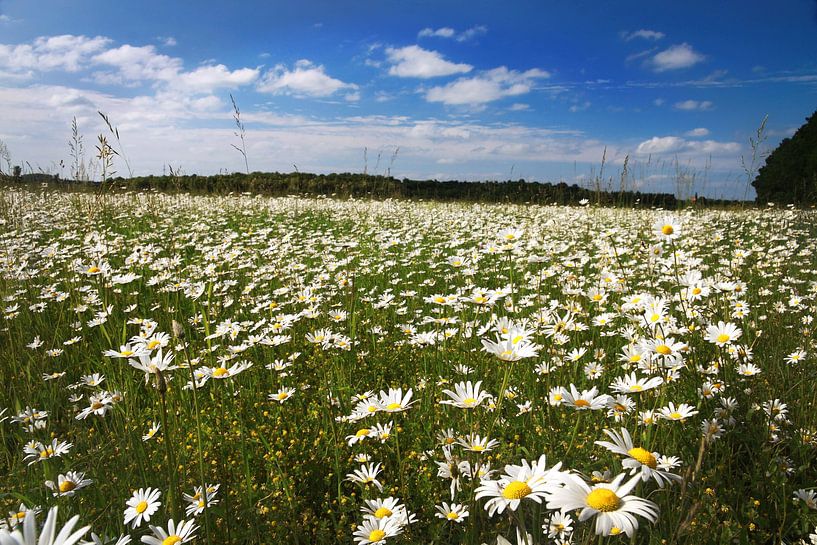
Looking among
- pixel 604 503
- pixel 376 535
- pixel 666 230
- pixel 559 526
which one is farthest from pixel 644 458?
pixel 666 230

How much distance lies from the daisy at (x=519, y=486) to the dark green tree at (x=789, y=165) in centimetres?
2274

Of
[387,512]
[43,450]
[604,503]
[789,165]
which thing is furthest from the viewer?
[789,165]

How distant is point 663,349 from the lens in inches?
76.2

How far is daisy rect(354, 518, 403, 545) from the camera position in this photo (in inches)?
54.6

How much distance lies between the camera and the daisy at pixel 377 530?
1386mm

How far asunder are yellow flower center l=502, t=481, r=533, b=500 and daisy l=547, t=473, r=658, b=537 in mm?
94

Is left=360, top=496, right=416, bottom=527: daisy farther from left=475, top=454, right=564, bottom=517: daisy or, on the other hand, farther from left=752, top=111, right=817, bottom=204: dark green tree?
left=752, top=111, right=817, bottom=204: dark green tree

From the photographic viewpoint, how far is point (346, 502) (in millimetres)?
1898

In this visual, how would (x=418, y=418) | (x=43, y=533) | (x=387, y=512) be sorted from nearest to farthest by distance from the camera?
(x=43, y=533), (x=387, y=512), (x=418, y=418)

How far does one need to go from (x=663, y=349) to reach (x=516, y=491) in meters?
1.22

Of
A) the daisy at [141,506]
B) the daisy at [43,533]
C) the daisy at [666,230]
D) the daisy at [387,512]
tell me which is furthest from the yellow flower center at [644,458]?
the daisy at [666,230]

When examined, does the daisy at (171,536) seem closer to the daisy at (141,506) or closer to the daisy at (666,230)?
the daisy at (141,506)

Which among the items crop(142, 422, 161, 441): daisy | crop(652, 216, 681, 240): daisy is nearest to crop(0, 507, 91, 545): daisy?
crop(142, 422, 161, 441): daisy

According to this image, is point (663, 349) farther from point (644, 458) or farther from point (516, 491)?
point (516, 491)
